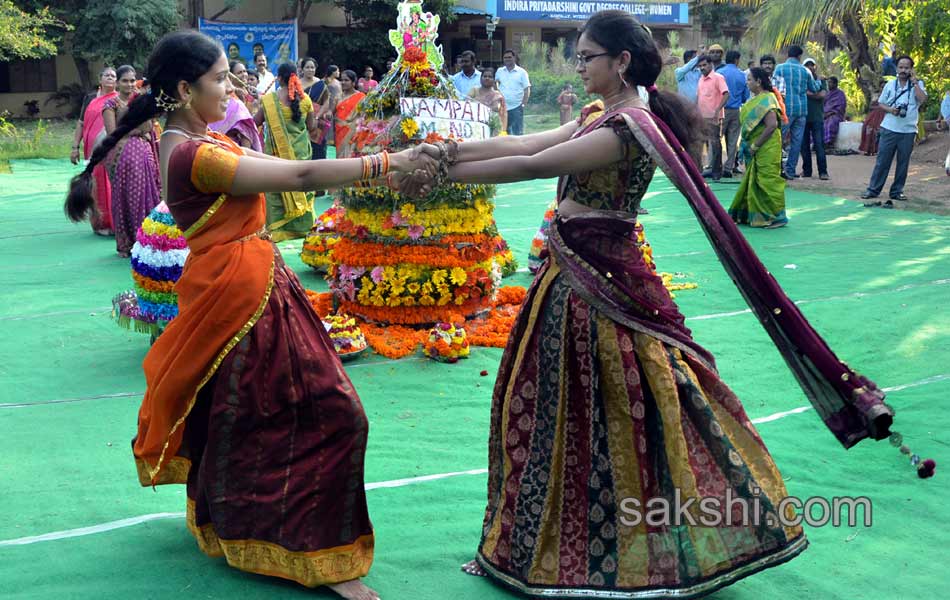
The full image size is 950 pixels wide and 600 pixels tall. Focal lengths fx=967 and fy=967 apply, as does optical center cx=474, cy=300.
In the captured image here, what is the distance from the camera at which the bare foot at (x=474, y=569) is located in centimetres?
331

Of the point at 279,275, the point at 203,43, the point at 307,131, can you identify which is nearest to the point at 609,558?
the point at 279,275

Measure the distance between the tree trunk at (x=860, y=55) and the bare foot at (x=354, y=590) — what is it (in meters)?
18.1

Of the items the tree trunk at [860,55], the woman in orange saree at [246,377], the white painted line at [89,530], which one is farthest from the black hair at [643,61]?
the tree trunk at [860,55]

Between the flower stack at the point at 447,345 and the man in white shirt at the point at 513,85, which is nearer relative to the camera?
the flower stack at the point at 447,345

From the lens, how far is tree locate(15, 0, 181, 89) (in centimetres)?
2278

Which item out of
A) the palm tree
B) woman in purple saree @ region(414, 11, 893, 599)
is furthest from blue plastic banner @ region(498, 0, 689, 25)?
woman in purple saree @ region(414, 11, 893, 599)

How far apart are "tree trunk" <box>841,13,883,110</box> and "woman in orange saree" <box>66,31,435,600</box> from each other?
17.8m

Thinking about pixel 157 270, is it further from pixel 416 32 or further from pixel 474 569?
pixel 474 569

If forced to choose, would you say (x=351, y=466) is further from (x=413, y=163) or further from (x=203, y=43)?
(x=203, y=43)

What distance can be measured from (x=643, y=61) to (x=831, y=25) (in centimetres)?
1907

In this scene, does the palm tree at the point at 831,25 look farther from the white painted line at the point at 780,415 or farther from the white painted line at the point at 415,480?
the white painted line at the point at 415,480

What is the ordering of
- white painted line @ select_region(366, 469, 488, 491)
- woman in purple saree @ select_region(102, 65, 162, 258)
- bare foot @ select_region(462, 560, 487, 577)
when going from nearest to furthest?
1. bare foot @ select_region(462, 560, 487, 577)
2. white painted line @ select_region(366, 469, 488, 491)
3. woman in purple saree @ select_region(102, 65, 162, 258)

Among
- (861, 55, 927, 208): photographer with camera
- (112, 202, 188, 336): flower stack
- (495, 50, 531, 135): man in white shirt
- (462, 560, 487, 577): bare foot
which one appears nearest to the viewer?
(462, 560, 487, 577): bare foot

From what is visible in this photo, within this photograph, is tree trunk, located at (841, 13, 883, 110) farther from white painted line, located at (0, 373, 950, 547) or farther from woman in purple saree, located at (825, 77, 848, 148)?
white painted line, located at (0, 373, 950, 547)
